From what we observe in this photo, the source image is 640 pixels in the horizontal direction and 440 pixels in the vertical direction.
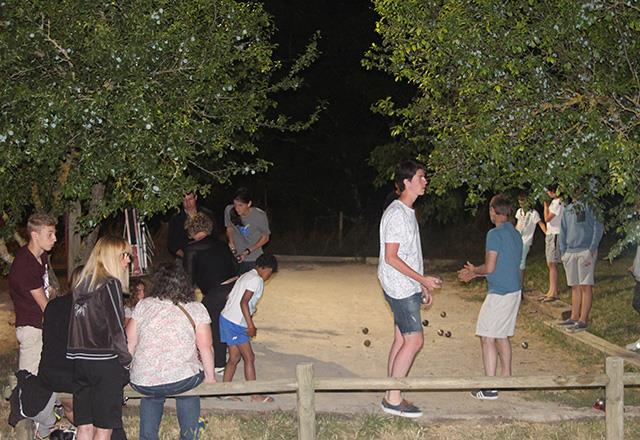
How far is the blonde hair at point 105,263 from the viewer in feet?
20.6

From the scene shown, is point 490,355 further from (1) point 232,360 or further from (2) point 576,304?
(2) point 576,304

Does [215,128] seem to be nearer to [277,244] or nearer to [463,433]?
[463,433]

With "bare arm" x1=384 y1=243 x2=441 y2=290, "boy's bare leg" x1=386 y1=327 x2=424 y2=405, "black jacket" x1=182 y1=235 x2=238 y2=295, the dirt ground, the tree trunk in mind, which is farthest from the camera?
the tree trunk

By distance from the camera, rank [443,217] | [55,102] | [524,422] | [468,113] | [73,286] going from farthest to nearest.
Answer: [443,217] → [468,113] → [524,422] → [55,102] → [73,286]

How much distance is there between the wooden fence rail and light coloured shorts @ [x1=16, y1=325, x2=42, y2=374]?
85 centimetres

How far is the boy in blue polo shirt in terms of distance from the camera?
8633 mm

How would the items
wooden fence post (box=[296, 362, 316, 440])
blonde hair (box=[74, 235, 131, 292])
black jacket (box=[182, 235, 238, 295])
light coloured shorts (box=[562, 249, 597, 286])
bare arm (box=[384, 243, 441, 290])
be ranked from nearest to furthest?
blonde hair (box=[74, 235, 131, 292]), wooden fence post (box=[296, 362, 316, 440]), bare arm (box=[384, 243, 441, 290]), black jacket (box=[182, 235, 238, 295]), light coloured shorts (box=[562, 249, 597, 286])

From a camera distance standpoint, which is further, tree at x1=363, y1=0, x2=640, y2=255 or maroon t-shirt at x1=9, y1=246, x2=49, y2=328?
tree at x1=363, y1=0, x2=640, y2=255

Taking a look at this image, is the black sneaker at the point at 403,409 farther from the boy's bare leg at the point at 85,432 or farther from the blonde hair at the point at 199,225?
the boy's bare leg at the point at 85,432

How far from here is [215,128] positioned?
28.5ft

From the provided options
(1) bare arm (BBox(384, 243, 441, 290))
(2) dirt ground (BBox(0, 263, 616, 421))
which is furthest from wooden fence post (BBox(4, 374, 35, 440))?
(1) bare arm (BBox(384, 243, 441, 290))

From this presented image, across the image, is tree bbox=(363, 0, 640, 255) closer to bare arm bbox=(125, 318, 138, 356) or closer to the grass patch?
the grass patch

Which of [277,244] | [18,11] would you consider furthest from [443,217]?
[18,11]

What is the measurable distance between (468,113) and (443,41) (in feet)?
3.82
